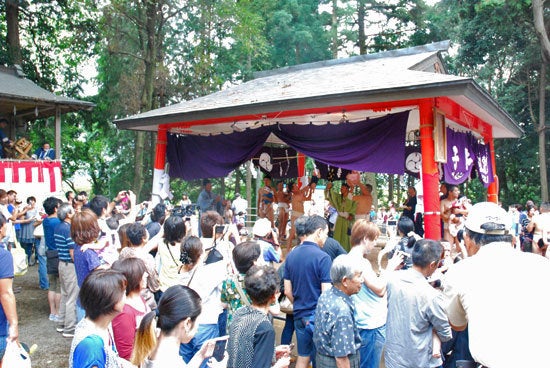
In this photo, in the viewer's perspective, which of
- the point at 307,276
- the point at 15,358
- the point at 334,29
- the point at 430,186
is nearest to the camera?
the point at 15,358

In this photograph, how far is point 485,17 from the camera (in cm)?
1972

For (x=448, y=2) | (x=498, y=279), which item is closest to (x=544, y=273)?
(x=498, y=279)

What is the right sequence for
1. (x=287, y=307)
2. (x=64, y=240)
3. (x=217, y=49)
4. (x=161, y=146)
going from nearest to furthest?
1. (x=287, y=307)
2. (x=64, y=240)
3. (x=161, y=146)
4. (x=217, y=49)

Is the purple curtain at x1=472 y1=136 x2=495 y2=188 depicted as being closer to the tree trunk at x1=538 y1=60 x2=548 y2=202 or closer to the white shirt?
the white shirt

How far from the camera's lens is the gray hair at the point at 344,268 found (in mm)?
2990

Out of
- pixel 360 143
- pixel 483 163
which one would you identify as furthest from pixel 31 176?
pixel 483 163

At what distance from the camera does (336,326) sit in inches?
117

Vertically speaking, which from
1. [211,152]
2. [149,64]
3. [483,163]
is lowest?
[483,163]

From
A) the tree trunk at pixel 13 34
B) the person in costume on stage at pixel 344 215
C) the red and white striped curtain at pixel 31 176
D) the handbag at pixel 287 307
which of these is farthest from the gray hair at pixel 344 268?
the tree trunk at pixel 13 34

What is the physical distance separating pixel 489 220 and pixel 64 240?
5.19 meters

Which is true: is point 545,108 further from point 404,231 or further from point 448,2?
point 404,231

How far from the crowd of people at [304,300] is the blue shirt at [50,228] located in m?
1.00

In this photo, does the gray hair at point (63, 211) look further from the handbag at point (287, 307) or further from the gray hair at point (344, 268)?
the gray hair at point (344, 268)

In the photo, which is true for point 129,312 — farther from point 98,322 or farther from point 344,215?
point 344,215
